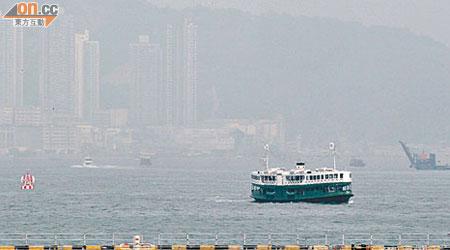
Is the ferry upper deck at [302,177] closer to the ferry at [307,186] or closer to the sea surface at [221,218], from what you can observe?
the ferry at [307,186]

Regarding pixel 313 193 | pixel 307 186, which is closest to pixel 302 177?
pixel 307 186

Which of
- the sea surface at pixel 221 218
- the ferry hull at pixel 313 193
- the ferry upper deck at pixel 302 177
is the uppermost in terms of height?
the ferry upper deck at pixel 302 177

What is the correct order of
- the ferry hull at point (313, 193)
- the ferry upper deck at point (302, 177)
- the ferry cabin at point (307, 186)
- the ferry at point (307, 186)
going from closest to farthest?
the ferry upper deck at point (302, 177), the ferry cabin at point (307, 186), the ferry at point (307, 186), the ferry hull at point (313, 193)

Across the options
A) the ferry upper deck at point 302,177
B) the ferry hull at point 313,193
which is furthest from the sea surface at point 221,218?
the ferry upper deck at point 302,177

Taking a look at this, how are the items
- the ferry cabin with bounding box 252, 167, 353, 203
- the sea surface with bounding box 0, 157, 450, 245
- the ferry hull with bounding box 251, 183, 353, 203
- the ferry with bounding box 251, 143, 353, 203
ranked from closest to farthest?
the sea surface with bounding box 0, 157, 450, 245 → the ferry cabin with bounding box 252, 167, 353, 203 → the ferry with bounding box 251, 143, 353, 203 → the ferry hull with bounding box 251, 183, 353, 203

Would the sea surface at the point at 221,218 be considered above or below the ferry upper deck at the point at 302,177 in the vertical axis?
below

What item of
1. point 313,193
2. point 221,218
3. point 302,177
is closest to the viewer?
point 221,218

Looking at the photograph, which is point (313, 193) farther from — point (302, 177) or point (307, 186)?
point (302, 177)

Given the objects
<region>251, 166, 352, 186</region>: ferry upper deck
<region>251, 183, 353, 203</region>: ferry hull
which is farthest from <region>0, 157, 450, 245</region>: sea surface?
<region>251, 166, 352, 186</region>: ferry upper deck

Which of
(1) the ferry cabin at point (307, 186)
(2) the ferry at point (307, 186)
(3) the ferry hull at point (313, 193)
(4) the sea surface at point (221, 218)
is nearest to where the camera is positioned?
(4) the sea surface at point (221, 218)

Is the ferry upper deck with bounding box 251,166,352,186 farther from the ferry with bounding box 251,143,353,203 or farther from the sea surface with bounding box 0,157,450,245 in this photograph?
the sea surface with bounding box 0,157,450,245

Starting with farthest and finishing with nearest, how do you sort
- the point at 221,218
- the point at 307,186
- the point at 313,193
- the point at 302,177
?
the point at 313,193, the point at 307,186, the point at 302,177, the point at 221,218

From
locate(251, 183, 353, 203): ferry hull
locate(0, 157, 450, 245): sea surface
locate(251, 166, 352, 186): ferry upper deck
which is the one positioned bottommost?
locate(0, 157, 450, 245): sea surface

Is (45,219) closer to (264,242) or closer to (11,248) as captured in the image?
(264,242)
